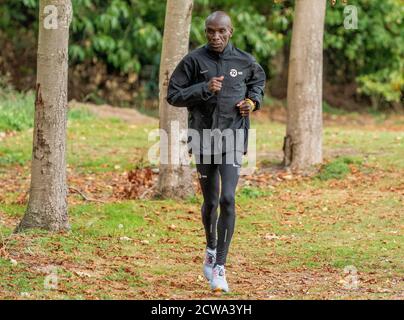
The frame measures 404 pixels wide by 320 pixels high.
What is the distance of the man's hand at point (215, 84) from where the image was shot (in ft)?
25.0

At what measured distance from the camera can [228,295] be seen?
7691 millimetres

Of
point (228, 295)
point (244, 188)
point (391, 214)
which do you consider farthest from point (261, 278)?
point (244, 188)

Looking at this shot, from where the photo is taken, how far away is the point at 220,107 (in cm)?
781

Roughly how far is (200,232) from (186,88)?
3.08 m

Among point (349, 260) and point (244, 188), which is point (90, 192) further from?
point (349, 260)

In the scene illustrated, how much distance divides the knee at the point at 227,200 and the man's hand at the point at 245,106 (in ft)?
2.16

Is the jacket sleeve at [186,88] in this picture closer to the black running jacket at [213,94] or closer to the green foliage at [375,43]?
the black running jacket at [213,94]

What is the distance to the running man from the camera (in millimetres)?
7793

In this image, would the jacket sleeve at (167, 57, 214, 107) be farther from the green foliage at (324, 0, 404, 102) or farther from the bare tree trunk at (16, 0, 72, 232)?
the green foliage at (324, 0, 404, 102)

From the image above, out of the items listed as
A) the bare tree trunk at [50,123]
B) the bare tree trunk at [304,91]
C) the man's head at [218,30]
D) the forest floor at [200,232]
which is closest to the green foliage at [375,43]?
the forest floor at [200,232]

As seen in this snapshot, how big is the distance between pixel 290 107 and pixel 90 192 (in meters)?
3.33

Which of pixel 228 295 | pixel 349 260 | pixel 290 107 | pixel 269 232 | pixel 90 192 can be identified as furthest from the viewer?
pixel 290 107

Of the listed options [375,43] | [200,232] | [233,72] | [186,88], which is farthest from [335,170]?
[375,43]
